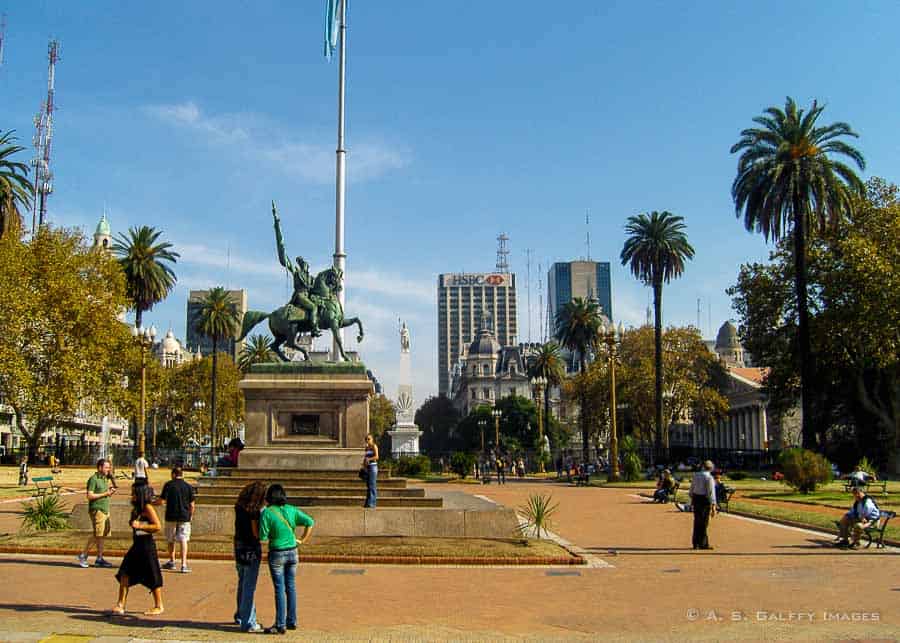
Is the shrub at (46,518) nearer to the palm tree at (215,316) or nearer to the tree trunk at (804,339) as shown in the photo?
the tree trunk at (804,339)

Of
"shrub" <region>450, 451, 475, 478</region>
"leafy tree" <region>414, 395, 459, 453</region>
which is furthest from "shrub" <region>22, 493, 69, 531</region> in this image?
"leafy tree" <region>414, 395, 459, 453</region>

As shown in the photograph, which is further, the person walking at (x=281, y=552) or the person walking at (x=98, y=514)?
the person walking at (x=98, y=514)

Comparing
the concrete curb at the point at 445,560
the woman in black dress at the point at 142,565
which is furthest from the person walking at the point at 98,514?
the woman in black dress at the point at 142,565

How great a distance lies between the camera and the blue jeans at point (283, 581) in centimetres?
941

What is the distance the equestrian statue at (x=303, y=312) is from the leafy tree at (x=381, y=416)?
89.6 metres

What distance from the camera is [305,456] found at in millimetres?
22141

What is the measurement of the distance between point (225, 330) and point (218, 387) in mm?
6499

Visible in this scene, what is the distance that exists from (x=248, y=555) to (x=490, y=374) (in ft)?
532

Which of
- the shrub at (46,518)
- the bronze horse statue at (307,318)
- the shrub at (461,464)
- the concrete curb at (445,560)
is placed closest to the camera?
the concrete curb at (445,560)

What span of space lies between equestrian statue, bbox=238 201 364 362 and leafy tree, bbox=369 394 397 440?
8960cm

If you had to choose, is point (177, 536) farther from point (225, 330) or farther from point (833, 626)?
point (225, 330)

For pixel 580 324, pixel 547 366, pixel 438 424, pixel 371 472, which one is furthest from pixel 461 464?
pixel 438 424

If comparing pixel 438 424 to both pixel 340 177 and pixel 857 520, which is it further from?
pixel 857 520

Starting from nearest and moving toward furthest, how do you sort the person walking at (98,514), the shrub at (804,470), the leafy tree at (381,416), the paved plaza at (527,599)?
the paved plaza at (527,599), the person walking at (98,514), the shrub at (804,470), the leafy tree at (381,416)
